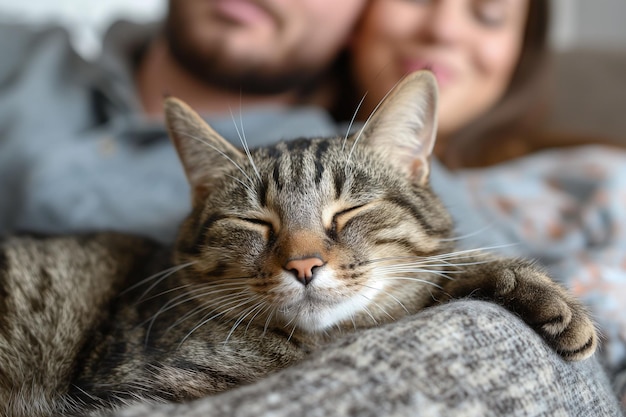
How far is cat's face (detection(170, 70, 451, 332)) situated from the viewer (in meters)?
0.88

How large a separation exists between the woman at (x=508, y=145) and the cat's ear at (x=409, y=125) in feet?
1.04

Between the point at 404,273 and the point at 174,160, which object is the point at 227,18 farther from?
the point at 404,273

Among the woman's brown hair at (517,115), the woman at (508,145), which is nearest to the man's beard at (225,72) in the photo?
the woman at (508,145)

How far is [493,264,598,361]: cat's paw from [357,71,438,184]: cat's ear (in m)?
0.31

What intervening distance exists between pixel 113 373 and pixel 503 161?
1.74m

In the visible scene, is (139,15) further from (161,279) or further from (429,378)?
(429,378)

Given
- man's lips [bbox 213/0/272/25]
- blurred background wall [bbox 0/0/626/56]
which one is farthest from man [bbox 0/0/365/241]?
blurred background wall [bbox 0/0/626/56]

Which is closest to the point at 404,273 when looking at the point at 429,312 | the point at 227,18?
the point at 429,312

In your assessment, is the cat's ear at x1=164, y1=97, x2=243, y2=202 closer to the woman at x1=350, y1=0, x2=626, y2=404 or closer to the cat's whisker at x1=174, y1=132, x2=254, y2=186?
the cat's whisker at x1=174, y1=132, x2=254, y2=186

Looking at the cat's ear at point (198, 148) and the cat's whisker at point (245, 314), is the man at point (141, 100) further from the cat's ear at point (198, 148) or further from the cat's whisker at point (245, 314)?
the cat's whisker at point (245, 314)

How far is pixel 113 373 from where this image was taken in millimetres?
914

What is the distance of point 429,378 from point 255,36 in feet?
4.72

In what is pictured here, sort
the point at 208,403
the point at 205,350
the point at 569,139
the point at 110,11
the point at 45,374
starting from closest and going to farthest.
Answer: the point at 208,403 < the point at 205,350 < the point at 45,374 < the point at 569,139 < the point at 110,11

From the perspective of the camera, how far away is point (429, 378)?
0.64 m
